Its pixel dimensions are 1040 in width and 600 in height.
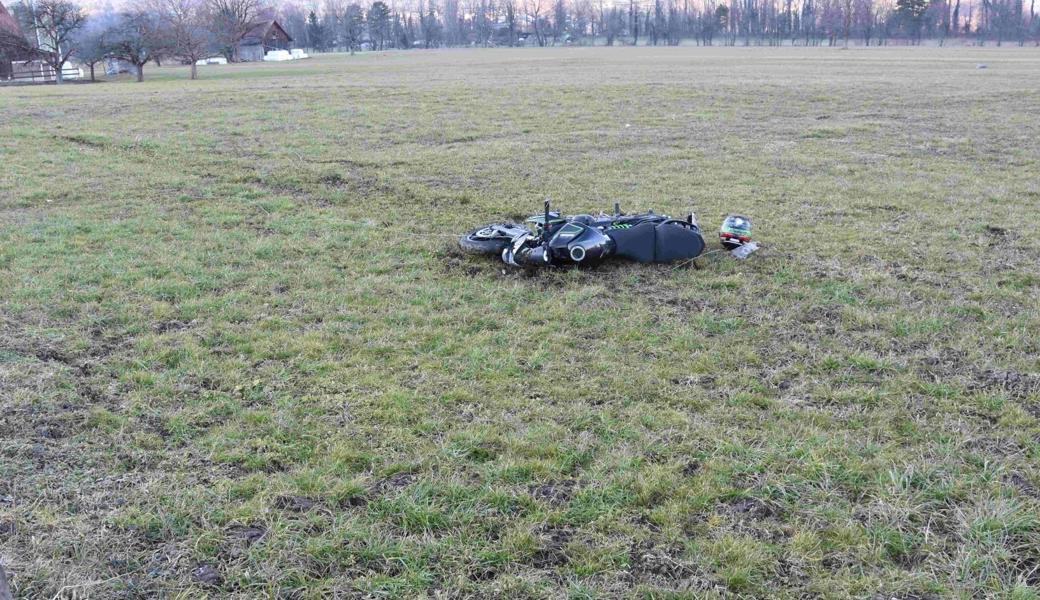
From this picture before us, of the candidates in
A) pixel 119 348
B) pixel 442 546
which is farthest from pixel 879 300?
pixel 119 348

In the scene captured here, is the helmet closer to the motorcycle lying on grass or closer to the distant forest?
the motorcycle lying on grass

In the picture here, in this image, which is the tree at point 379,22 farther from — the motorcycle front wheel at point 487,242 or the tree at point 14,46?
the motorcycle front wheel at point 487,242

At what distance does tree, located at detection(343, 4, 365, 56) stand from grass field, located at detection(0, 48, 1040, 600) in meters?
98.1

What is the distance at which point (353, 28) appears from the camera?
326 feet

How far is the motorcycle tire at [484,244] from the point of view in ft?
21.1

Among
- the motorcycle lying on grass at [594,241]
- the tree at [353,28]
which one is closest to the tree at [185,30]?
the motorcycle lying on grass at [594,241]

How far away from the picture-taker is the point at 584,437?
11.8ft

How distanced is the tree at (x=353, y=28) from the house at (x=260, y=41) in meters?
27.1

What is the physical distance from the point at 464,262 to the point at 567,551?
3.92 meters

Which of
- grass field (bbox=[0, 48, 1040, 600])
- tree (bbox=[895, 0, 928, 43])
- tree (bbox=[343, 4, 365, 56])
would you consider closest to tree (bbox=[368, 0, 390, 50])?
tree (bbox=[343, 4, 365, 56])

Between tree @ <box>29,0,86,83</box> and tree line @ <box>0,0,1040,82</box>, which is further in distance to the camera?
tree line @ <box>0,0,1040,82</box>

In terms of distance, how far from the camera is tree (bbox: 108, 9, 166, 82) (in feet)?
117

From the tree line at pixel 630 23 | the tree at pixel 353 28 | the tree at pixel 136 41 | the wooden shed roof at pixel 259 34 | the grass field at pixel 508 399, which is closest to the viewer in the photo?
the grass field at pixel 508 399

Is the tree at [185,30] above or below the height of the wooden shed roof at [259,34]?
below
